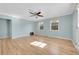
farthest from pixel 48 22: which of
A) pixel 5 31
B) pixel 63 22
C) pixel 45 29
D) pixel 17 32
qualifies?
pixel 5 31

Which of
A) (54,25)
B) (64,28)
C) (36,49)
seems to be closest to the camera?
(36,49)

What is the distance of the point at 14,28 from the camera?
6613 mm

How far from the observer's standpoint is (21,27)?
7457 millimetres

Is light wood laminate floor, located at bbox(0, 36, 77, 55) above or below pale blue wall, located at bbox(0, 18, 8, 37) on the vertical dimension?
below

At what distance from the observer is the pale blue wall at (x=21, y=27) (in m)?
6.62

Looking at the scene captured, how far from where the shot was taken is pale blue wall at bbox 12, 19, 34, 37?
6.62 metres

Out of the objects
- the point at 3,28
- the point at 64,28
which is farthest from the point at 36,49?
the point at 3,28

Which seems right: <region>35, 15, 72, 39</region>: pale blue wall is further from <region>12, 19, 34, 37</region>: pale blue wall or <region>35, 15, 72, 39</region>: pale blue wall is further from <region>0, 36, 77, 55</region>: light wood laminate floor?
Result: <region>12, 19, 34, 37</region>: pale blue wall

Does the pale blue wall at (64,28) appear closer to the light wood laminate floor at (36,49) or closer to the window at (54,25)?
the window at (54,25)

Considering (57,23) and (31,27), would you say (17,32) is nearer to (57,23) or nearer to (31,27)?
(31,27)

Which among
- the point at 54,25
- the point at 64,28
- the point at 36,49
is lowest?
the point at 36,49

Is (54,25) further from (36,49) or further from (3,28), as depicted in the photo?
(3,28)

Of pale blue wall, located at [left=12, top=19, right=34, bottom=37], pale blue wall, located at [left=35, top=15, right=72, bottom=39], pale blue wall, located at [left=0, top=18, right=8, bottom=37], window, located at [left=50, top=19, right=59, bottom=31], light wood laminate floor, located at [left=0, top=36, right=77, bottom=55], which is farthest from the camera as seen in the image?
window, located at [left=50, top=19, right=59, bottom=31]

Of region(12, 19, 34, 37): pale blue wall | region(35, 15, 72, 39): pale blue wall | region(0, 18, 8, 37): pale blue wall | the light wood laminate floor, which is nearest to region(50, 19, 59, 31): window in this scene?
region(35, 15, 72, 39): pale blue wall
